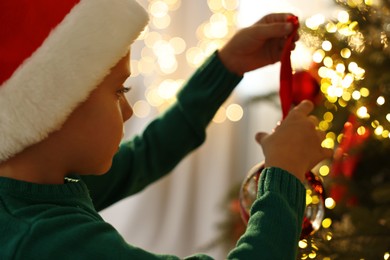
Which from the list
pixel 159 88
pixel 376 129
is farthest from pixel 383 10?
pixel 159 88

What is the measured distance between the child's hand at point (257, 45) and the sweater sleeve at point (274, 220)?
25 centimetres

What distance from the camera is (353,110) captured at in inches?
38.0

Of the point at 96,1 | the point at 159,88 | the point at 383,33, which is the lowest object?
the point at 159,88

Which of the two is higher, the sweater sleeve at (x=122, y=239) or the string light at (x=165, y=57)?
the sweater sleeve at (x=122, y=239)

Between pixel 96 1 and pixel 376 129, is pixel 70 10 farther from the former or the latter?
pixel 376 129

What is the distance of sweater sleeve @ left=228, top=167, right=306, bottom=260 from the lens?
2.36 feet

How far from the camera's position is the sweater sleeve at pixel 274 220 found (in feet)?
2.36

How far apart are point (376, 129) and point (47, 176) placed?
0.46 metres

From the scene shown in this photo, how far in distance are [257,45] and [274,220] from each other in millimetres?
339

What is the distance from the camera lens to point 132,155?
3.59 ft

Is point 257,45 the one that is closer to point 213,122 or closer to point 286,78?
point 286,78

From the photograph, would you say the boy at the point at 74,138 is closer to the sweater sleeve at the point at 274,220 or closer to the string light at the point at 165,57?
the sweater sleeve at the point at 274,220

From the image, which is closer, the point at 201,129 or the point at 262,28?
the point at 262,28

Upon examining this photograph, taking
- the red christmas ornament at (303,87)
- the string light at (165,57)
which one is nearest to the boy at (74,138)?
the red christmas ornament at (303,87)
